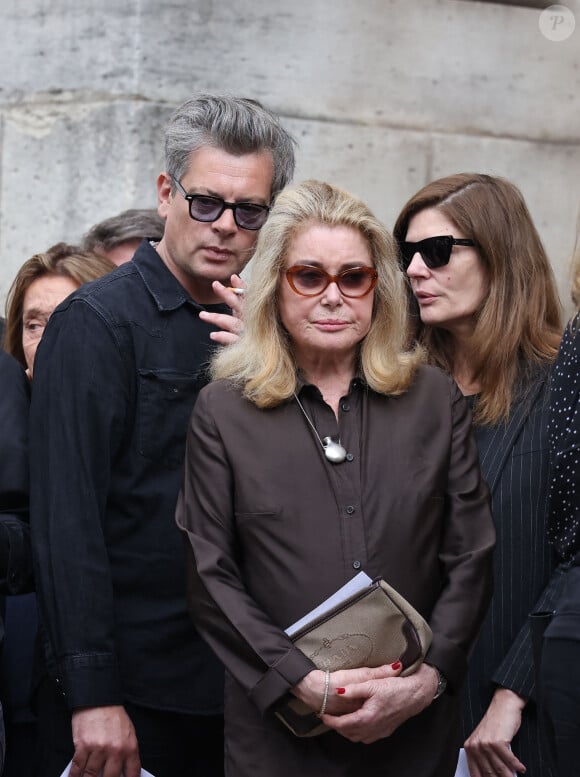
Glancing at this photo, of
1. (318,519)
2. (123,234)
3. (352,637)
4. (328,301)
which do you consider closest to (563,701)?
(352,637)

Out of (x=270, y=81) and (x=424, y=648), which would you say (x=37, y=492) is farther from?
(x=270, y=81)

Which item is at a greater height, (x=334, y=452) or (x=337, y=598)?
(x=334, y=452)

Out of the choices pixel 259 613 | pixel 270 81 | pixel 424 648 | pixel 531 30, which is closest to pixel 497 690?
pixel 424 648

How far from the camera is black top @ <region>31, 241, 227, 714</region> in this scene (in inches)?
120

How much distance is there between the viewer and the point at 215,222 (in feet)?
11.2

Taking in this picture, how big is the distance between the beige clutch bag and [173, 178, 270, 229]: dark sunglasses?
1.13 meters

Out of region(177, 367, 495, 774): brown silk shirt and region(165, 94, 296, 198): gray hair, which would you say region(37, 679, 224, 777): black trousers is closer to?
region(177, 367, 495, 774): brown silk shirt

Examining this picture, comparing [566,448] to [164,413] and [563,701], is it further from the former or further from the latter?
[164,413]

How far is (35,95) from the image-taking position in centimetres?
548

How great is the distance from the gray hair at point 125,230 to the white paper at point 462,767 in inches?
87.8

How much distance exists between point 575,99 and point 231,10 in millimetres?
1544

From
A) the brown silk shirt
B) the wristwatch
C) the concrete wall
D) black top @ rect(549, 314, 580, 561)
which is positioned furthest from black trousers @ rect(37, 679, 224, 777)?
the concrete wall

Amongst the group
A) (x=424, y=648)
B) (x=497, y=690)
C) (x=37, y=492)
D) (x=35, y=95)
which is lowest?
(x=497, y=690)

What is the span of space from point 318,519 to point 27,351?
5.44 feet
